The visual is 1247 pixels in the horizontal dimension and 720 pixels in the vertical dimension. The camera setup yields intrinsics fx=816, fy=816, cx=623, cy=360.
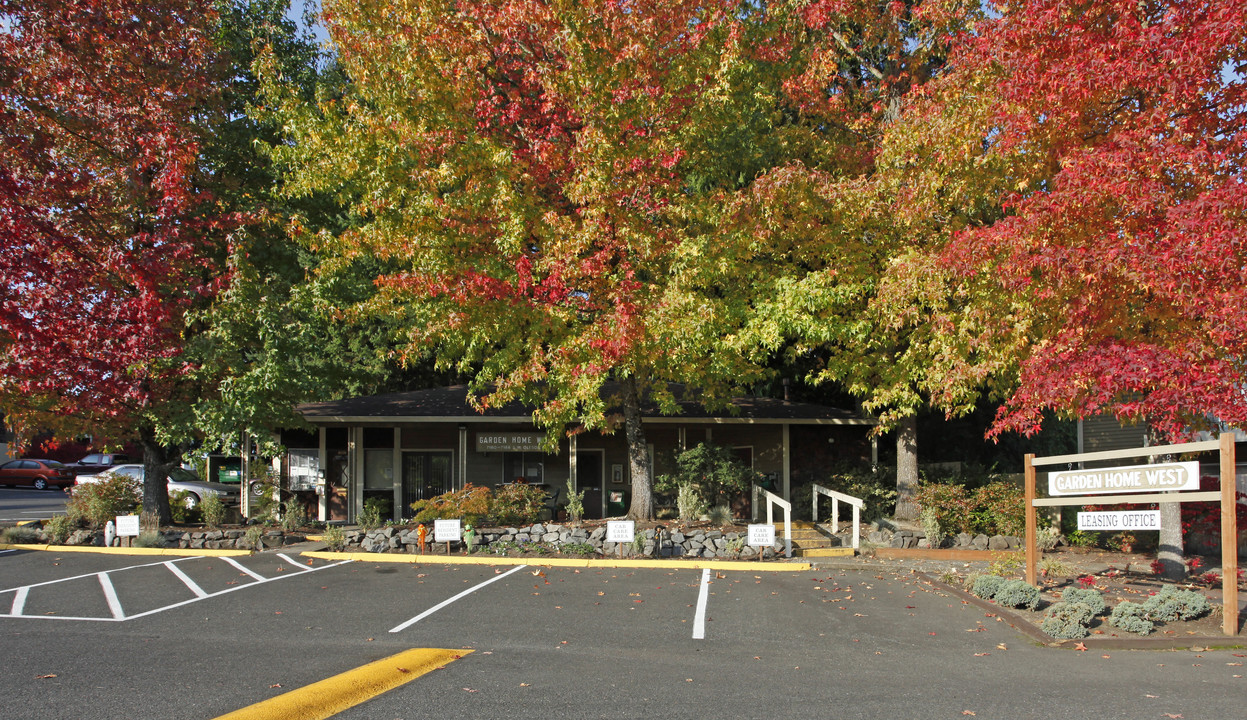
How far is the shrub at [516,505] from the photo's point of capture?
1552cm

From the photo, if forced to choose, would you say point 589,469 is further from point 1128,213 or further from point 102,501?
point 1128,213

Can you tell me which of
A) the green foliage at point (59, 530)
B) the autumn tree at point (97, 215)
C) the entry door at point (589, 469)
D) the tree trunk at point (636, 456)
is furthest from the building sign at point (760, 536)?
the green foliage at point (59, 530)

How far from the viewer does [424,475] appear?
2103 centimetres

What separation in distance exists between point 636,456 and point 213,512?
8.63 meters

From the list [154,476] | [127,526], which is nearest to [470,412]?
[154,476]

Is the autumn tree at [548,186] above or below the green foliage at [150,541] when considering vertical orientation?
above

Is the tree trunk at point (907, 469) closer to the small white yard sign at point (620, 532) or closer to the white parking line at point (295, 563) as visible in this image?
the small white yard sign at point (620, 532)

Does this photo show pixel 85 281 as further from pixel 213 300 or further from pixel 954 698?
pixel 954 698

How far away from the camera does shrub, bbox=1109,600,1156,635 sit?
8.09m

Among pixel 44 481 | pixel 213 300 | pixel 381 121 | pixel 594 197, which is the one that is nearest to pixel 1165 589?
pixel 594 197

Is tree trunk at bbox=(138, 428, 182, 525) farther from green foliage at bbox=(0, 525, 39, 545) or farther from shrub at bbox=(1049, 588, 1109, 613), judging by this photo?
shrub at bbox=(1049, 588, 1109, 613)

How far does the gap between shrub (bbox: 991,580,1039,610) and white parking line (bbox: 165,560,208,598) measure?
388 inches

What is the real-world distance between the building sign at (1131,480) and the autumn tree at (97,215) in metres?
14.3

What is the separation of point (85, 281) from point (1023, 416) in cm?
1559
